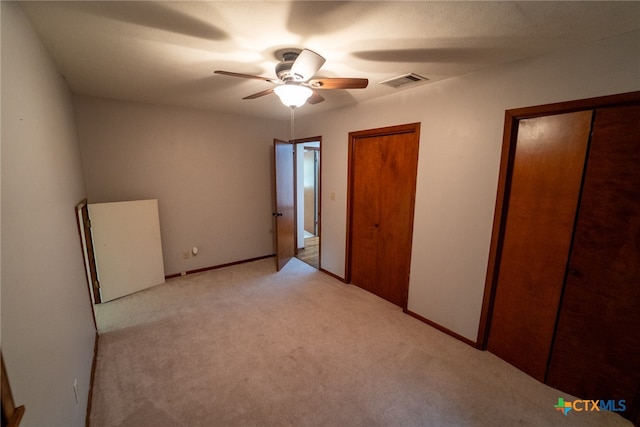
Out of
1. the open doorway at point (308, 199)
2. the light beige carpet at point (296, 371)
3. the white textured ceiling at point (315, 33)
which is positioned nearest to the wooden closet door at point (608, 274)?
the light beige carpet at point (296, 371)

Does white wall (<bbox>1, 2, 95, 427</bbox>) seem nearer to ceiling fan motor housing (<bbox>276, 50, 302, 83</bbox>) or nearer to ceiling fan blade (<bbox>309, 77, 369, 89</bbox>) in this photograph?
ceiling fan motor housing (<bbox>276, 50, 302, 83</bbox>)

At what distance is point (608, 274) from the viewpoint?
1596mm

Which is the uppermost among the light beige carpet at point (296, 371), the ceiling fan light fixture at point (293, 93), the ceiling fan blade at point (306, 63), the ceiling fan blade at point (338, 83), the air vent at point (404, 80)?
the air vent at point (404, 80)

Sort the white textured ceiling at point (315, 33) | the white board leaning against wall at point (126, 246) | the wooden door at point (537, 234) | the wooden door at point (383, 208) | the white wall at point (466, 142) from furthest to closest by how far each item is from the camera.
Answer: the white board leaning against wall at point (126, 246) → the wooden door at point (383, 208) → the wooden door at point (537, 234) → the white wall at point (466, 142) → the white textured ceiling at point (315, 33)

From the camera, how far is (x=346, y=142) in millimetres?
3246

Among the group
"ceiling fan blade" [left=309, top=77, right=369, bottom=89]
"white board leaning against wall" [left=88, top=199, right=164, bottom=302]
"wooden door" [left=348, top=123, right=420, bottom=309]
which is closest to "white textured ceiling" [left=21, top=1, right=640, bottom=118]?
"ceiling fan blade" [left=309, top=77, right=369, bottom=89]

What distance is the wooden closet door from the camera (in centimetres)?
150

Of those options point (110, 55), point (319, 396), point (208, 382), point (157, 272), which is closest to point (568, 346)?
point (319, 396)

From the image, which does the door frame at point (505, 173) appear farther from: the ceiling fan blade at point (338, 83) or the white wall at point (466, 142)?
the ceiling fan blade at point (338, 83)

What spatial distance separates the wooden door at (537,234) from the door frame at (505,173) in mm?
31

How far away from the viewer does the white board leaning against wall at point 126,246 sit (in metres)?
2.92

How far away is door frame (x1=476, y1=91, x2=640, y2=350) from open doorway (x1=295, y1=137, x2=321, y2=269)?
2.27m

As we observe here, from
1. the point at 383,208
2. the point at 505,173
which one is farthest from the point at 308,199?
the point at 505,173

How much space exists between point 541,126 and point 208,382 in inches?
118
